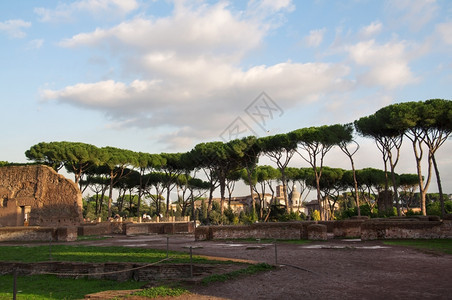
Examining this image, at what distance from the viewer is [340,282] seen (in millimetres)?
6781

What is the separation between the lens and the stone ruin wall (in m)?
30.8

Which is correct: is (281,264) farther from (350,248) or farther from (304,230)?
(304,230)

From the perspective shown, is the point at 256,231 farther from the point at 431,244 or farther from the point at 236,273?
the point at 236,273

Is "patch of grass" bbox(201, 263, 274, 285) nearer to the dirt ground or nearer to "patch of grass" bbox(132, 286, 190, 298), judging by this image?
the dirt ground

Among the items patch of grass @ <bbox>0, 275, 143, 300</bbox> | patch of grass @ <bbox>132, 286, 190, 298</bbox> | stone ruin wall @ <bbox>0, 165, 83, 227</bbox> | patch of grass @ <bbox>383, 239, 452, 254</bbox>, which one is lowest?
patch of grass @ <bbox>0, 275, 143, 300</bbox>

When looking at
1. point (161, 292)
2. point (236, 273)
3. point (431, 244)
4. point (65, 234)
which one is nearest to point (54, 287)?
point (161, 292)

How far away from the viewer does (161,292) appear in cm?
638

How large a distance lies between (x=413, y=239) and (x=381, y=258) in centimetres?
600

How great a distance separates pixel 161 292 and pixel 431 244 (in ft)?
34.4

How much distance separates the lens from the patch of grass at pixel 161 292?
626 centimetres

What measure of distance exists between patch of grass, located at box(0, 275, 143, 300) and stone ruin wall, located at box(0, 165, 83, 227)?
2184 centimetres

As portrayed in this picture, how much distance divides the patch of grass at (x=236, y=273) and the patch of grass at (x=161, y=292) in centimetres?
71

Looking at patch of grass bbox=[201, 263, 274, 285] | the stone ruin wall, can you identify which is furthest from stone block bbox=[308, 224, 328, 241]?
the stone ruin wall

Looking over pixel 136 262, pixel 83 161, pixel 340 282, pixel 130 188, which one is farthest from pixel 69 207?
pixel 340 282
